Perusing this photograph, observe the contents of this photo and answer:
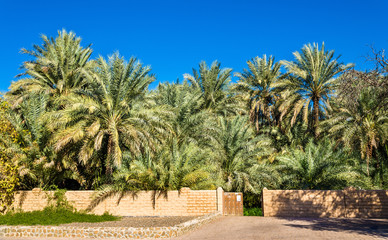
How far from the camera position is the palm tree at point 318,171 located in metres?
17.7

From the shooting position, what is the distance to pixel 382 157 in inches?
856

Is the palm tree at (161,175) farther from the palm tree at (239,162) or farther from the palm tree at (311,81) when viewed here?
the palm tree at (311,81)

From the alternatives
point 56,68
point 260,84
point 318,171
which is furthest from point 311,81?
point 56,68

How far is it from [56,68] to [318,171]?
17.4 m

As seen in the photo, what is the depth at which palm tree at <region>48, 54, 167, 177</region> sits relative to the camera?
53.3ft

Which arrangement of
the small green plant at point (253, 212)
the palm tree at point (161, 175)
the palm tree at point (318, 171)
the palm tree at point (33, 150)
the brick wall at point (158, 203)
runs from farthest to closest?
the palm tree at point (318, 171) → the small green plant at point (253, 212) → the palm tree at point (33, 150) → the palm tree at point (161, 175) → the brick wall at point (158, 203)

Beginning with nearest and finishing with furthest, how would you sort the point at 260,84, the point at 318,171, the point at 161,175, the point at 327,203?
the point at 327,203 < the point at 161,175 < the point at 318,171 < the point at 260,84

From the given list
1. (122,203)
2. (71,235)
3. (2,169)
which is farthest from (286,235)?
(2,169)

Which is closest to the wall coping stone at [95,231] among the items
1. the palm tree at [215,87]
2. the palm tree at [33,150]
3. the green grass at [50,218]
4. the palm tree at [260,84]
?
the green grass at [50,218]

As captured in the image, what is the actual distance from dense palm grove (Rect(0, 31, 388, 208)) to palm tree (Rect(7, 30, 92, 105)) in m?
0.07

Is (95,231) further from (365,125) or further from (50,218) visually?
(365,125)

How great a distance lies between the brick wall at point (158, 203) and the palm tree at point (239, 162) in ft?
9.04

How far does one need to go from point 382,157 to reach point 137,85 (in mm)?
16731

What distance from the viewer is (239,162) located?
19422 millimetres
